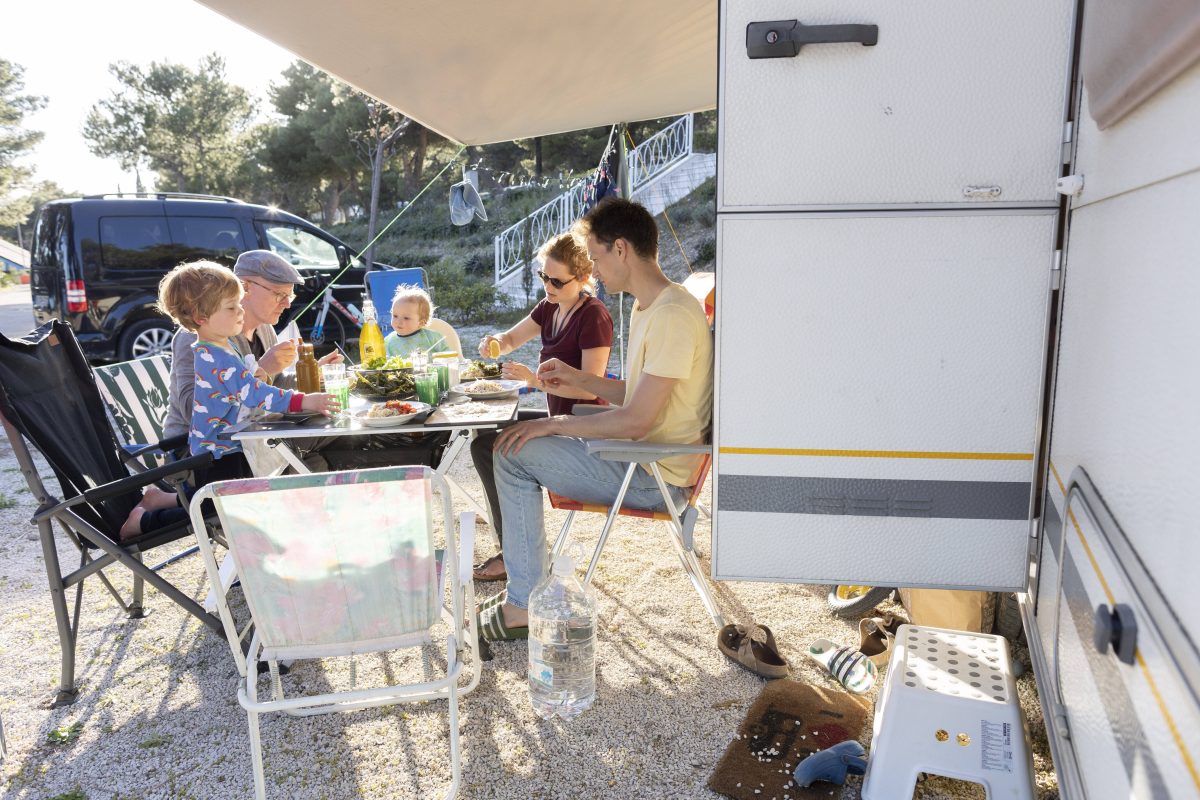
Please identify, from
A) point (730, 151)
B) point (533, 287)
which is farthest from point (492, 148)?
point (730, 151)

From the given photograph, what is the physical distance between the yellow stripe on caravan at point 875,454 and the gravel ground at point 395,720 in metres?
0.80

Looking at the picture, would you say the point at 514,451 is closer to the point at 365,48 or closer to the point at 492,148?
the point at 365,48

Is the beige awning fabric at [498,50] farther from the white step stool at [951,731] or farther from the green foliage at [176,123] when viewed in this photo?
the green foliage at [176,123]

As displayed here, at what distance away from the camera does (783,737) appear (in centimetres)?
214

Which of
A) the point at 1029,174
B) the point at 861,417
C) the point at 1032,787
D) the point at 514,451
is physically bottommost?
the point at 1032,787

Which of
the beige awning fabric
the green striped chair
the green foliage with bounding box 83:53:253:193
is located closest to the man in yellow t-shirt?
the beige awning fabric

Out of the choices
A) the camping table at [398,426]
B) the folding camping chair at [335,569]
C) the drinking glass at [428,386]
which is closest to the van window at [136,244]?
the camping table at [398,426]

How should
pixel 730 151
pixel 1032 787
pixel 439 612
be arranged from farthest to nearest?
pixel 439 612 < pixel 730 151 < pixel 1032 787

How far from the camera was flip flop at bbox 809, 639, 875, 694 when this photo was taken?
2.34 m

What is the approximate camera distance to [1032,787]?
1685 millimetres

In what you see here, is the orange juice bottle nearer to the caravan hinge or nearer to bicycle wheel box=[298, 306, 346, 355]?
the caravan hinge

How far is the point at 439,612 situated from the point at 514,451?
0.72 metres

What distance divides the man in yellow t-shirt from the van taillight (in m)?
5.95

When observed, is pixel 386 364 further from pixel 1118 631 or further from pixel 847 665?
pixel 1118 631
